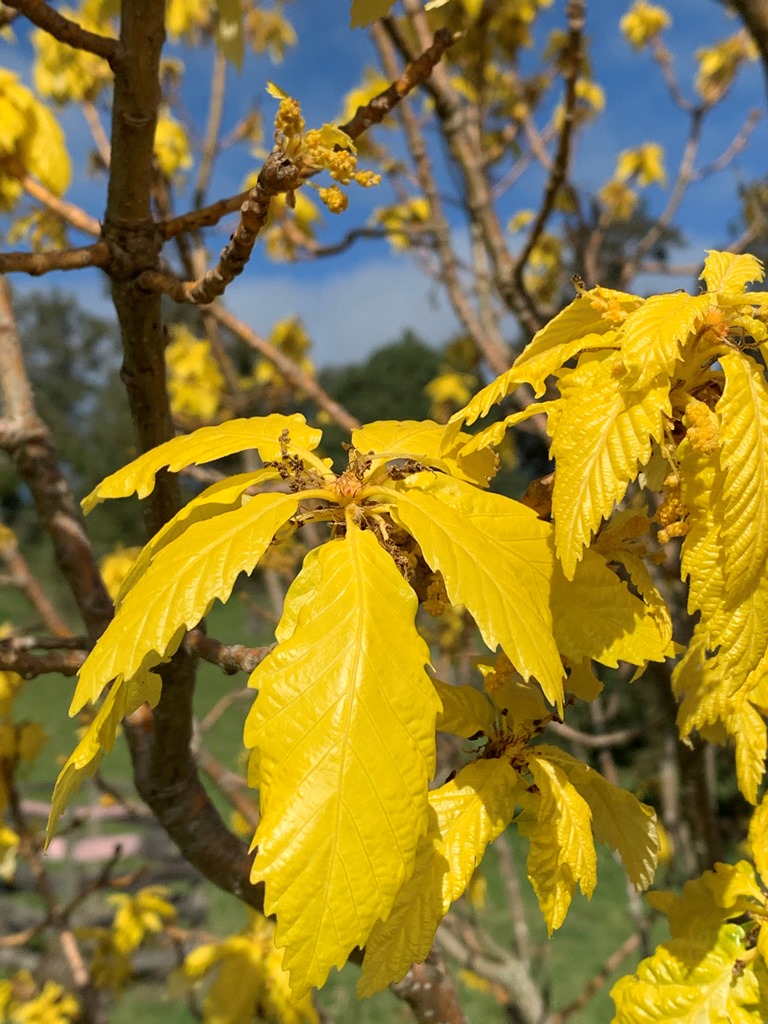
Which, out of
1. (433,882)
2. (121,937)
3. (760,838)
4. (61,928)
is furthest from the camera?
(121,937)

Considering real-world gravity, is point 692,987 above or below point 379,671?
below

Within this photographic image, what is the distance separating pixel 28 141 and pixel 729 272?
1288 millimetres

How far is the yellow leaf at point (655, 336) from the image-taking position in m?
0.59

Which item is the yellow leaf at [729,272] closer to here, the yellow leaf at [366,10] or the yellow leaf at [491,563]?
the yellow leaf at [491,563]

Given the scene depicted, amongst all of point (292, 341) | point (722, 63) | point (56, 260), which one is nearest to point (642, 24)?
point (722, 63)

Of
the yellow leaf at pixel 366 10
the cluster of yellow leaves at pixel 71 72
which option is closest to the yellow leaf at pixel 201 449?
the yellow leaf at pixel 366 10

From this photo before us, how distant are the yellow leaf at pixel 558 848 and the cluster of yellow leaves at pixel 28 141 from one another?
133 cm

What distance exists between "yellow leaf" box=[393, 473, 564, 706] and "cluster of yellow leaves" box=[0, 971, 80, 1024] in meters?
2.37

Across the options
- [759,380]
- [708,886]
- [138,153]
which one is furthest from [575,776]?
[138,153]

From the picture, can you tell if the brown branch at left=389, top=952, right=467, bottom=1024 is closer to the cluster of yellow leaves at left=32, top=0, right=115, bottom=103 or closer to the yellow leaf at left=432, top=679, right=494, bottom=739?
the yellow leaf at left=432, top=679, right=494, bottom=739

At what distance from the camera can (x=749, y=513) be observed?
0.58 m

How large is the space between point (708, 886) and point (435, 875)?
42 centimetres

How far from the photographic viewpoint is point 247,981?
2.10m

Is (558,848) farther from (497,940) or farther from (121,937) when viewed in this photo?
(497,940)
